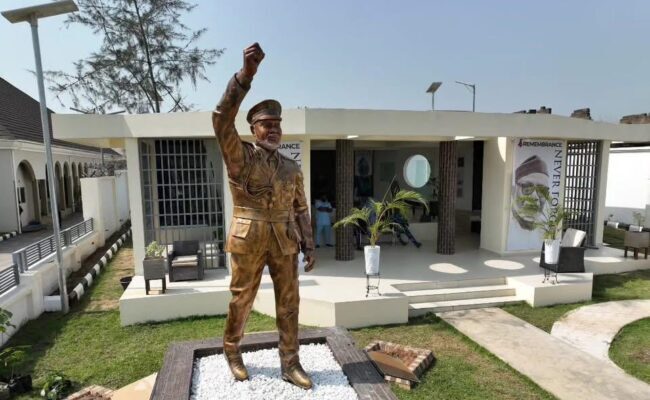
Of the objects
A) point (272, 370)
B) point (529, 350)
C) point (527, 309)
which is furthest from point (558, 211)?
point (272, 370)

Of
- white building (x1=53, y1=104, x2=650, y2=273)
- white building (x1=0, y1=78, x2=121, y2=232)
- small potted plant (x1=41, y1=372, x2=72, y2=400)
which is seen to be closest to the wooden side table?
white building (x1=53, y1=104, x2=650, y2=273)

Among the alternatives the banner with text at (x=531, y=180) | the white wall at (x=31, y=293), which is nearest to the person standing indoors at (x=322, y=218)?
the banner with text at (x=531, y=180)

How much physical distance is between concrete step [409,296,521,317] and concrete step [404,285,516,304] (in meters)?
0.08

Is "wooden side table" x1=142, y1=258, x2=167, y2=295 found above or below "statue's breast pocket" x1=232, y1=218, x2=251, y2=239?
below

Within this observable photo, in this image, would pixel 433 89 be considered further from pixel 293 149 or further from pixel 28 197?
pixel 28 197

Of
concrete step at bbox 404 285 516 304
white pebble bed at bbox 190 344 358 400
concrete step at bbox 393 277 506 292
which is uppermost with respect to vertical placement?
white pebble bed at bbox 190 344 358 400

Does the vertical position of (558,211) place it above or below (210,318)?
above

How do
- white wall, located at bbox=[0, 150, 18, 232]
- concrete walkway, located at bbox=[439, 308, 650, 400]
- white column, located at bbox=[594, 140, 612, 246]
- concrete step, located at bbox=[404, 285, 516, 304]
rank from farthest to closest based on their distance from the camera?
1. white wall, located at bbox=[0, 150, 18, 232]
2. white column, located at bbox=[594, 140, 612, 246]
3. concrete step, located at bbox=[404, 285, 516, 304]
4. concrete walkway, located at bbox=[439, 308, 650, 400]

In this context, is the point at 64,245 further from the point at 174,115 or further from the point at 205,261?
the point at 174,115

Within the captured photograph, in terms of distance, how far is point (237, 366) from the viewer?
3639 mm

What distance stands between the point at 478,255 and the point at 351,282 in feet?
Result: 13.0

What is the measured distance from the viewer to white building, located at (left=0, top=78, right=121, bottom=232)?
44.6 feet

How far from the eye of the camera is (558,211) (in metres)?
7.90

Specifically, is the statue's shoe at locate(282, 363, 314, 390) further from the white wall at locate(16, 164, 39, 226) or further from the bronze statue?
the white wall at locate(16, 164, 39, 226)
